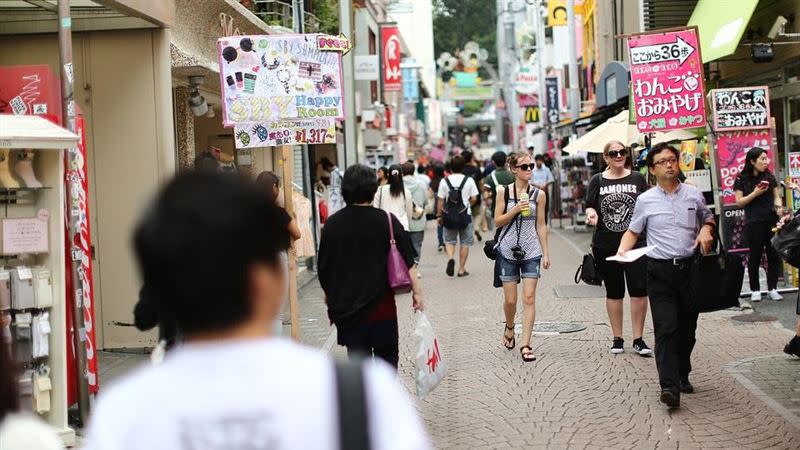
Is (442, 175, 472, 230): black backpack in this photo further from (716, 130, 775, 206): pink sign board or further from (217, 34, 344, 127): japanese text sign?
(217, 34, 344, 127): japanese text sign

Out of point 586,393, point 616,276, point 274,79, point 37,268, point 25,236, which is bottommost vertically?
point 586,393

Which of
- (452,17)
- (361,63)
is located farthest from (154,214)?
(452,17)

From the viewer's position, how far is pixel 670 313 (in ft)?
27.2

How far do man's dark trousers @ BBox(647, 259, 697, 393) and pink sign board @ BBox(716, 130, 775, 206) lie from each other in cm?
555

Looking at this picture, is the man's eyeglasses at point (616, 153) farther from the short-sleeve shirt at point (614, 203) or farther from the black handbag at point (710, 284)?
the black handbag at point (710, 284)

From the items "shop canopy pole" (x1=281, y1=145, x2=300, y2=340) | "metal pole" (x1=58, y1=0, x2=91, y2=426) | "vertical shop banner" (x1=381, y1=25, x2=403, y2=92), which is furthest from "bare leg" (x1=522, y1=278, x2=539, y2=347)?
"vertical shop banner" (x1=381, y1=25, x2=403, y2=92)

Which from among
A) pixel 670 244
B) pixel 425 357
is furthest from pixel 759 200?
pixel 425 357

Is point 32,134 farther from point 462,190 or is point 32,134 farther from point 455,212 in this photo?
point 462,190

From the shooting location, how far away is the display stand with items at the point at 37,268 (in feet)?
25.1

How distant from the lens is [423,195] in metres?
18.9

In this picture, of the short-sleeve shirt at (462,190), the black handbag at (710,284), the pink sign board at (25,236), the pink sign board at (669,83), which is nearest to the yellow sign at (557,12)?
the short-sleeve shirt at (462,190)

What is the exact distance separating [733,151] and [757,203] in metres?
0.76

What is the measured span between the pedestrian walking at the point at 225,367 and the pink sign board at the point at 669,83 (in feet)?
37.2

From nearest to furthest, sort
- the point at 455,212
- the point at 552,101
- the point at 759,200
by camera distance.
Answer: the point at 759,200 < the point at 455,212 < the point at 552,101
